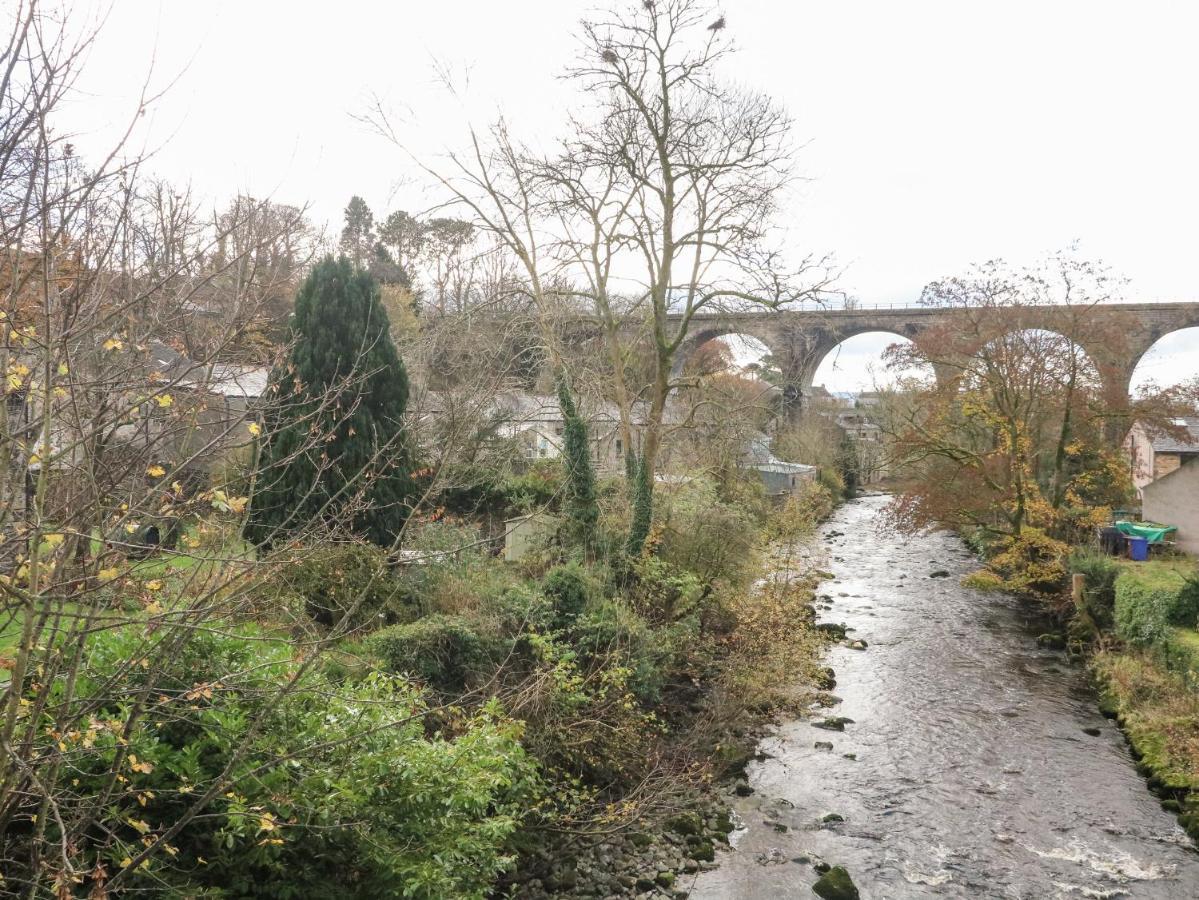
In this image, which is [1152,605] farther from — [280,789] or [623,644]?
[280,789]

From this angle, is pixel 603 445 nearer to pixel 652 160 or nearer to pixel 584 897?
pixel 652 160

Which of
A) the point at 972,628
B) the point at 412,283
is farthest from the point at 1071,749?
the point at 412,283

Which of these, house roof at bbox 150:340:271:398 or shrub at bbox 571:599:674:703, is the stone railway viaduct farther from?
house roof at bbox 150:340:271:398

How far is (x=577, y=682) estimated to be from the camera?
9.95 metres

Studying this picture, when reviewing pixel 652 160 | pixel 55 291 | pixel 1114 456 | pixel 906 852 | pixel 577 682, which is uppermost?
pixel 652 160

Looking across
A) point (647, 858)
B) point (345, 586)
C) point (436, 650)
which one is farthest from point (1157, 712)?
point (345, 586)

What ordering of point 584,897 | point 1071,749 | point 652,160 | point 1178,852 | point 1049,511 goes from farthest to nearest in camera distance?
point 1049,511 → point 652,160 → point 1071,749 → point 1178,852 → point 584,897

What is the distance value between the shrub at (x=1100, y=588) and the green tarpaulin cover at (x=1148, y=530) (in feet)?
9.31

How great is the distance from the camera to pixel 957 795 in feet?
35.2

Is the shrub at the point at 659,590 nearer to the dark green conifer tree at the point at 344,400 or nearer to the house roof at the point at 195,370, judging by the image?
the dark green conifer tree at the point at 344,400

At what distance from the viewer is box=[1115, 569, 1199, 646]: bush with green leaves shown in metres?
13.8

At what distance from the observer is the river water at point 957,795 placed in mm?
8891

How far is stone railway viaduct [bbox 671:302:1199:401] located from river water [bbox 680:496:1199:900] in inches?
263

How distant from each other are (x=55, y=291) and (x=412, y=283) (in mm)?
33983
